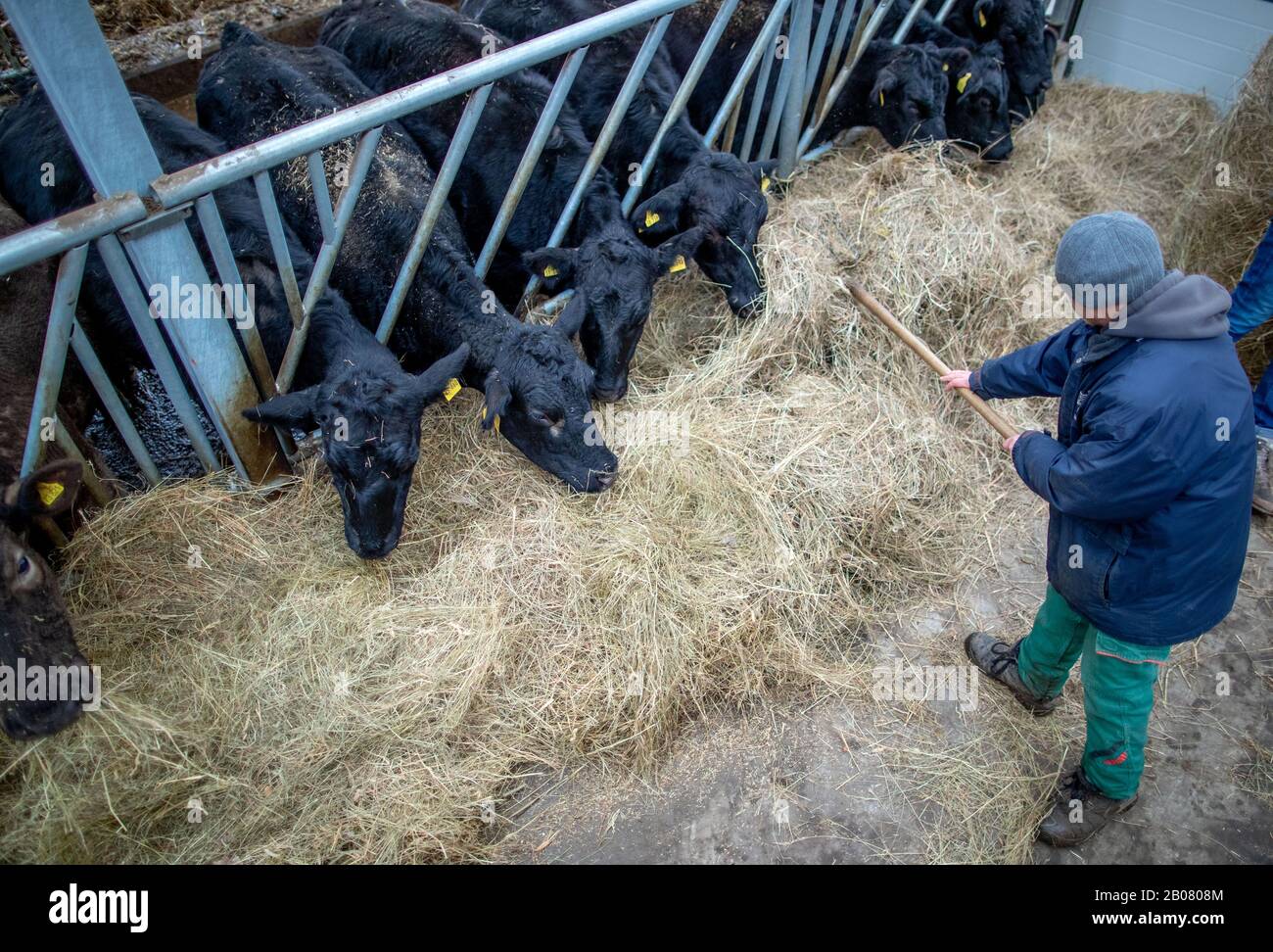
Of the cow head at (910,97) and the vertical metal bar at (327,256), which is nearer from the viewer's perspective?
the vertical metal bar at (327,256)

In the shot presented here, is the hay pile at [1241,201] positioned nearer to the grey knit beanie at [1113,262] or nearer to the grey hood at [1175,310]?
the grey hood at [1175,310]

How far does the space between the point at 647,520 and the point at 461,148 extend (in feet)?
6.29

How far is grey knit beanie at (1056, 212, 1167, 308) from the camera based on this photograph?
2.67m

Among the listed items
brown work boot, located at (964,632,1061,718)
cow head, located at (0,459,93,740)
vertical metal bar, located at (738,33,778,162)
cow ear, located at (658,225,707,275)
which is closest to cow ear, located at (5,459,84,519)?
cow head, located at (0,459,93,740)

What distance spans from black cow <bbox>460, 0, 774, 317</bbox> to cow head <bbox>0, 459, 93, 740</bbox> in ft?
11.1

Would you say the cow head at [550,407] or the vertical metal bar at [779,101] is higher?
the vertical metal bar at [779,101]

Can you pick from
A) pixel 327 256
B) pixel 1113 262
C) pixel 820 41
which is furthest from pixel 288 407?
pixel 820 41

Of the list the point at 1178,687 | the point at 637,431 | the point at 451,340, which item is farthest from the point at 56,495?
the point at 1178,687

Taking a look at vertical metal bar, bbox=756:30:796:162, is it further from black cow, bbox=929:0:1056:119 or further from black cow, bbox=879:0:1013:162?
black cow, bbox=929:0:1056:119

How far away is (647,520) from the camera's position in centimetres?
427

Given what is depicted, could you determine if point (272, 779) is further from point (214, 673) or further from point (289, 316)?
point (289, 316)

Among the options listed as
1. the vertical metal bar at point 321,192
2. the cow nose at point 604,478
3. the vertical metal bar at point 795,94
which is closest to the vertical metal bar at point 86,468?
the vertical metal bar at point 321,192

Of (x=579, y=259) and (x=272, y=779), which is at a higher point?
(x=579, y=259)

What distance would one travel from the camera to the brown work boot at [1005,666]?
3.91m
